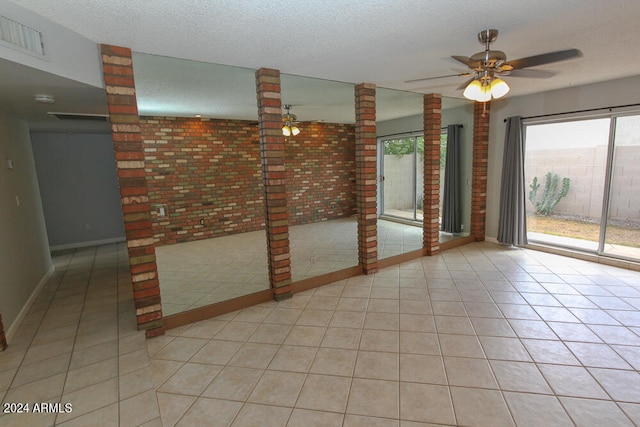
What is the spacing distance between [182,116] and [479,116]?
5.22 m

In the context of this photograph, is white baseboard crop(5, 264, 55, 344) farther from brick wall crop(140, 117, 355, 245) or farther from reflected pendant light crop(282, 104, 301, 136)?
reflected pendant light crop(282, 104, 301, 136)

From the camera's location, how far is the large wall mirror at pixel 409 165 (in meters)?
5.21

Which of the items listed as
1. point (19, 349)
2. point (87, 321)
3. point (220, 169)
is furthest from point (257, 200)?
point (19, 349)

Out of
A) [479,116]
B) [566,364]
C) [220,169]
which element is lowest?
[566,364]

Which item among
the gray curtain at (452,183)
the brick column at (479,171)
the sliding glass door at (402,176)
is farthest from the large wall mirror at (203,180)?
the brick column at (479,171)

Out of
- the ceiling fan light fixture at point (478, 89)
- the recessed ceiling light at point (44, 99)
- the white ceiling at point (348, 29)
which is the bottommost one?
the ceiling fan light fixture at point (478, 89)

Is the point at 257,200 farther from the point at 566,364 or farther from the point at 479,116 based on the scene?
the point at 566,364

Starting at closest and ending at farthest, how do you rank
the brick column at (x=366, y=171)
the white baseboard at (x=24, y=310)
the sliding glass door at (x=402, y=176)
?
1. the white baseboard at (x=24, y=310)
2. the brick column at (x=366, y=171)
3. the sliding glass door at (x=402, y=176)

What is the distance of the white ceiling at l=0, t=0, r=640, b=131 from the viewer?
1.88 m

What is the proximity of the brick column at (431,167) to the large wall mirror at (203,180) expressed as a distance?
2.50m

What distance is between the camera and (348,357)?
2297 mm

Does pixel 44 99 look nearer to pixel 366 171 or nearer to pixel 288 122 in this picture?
pixel 366 171

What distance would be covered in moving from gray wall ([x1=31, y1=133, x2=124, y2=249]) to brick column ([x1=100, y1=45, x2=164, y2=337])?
4.40m

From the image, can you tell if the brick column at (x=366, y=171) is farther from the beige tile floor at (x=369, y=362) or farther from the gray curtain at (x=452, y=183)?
the gray curtain at (x=452, y=183)
